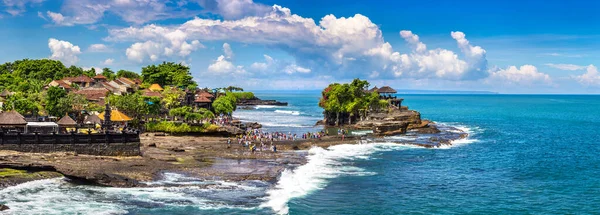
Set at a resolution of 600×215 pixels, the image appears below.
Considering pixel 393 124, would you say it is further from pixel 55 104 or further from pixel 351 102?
pixel 55 104

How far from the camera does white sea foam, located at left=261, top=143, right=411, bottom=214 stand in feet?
128

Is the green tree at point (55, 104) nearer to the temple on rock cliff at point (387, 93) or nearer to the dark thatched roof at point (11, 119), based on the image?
the dark thatched roof at point (11, 119)

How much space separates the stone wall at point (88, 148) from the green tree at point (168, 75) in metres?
82.0

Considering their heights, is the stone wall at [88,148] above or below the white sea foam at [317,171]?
above

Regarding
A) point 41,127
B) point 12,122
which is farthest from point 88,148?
point 12,122

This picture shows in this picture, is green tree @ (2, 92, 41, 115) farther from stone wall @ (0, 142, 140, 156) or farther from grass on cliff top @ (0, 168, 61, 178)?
grass on cliff top @ (0, 168, 61, 178)

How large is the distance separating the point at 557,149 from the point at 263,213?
52.3 meters

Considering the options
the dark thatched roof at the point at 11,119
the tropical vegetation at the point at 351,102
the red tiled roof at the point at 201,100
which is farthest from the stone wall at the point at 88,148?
the tropical vegetation at the point at 351,102

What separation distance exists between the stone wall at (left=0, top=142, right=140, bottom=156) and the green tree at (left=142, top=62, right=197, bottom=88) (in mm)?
82013

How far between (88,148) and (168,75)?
93.2 meters

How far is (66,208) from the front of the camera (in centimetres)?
3400

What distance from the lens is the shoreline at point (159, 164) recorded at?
40969 millimetres

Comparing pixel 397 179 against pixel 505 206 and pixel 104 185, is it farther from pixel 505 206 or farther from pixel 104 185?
pixel 104 185

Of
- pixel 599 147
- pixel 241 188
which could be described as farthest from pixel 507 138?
pixel 241 188
